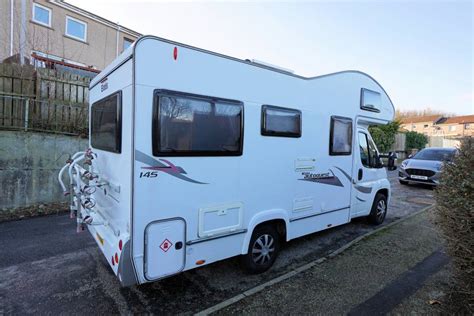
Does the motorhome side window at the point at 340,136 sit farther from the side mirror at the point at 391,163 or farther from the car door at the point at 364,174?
the side mirror at the point at 391,163

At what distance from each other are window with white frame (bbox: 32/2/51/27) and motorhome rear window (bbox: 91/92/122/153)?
→ 1363 cm

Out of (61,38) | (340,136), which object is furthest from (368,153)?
(61,38)

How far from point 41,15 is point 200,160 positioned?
16.0 metres

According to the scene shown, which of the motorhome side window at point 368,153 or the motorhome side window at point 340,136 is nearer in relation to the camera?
the motorhome side window at point 340,136

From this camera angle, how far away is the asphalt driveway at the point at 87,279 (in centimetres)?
280

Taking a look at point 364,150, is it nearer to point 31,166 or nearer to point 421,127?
point 31,166

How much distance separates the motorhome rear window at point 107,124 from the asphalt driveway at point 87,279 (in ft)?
5.29

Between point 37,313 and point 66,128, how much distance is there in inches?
194

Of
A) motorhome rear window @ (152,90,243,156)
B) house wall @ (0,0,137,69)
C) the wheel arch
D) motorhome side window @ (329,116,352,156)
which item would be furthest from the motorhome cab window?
house wall @ (0,0,137,69)

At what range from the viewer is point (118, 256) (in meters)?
2.51

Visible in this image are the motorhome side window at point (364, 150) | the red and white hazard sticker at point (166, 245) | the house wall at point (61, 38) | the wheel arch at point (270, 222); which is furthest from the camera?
the house wall at point (61, 38)

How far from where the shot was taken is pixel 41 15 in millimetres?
13492

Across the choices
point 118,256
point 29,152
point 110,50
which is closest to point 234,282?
point 118,256

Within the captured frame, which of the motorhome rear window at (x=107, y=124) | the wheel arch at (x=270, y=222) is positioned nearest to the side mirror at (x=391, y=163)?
the wheel arch at (x=270, y=222)
